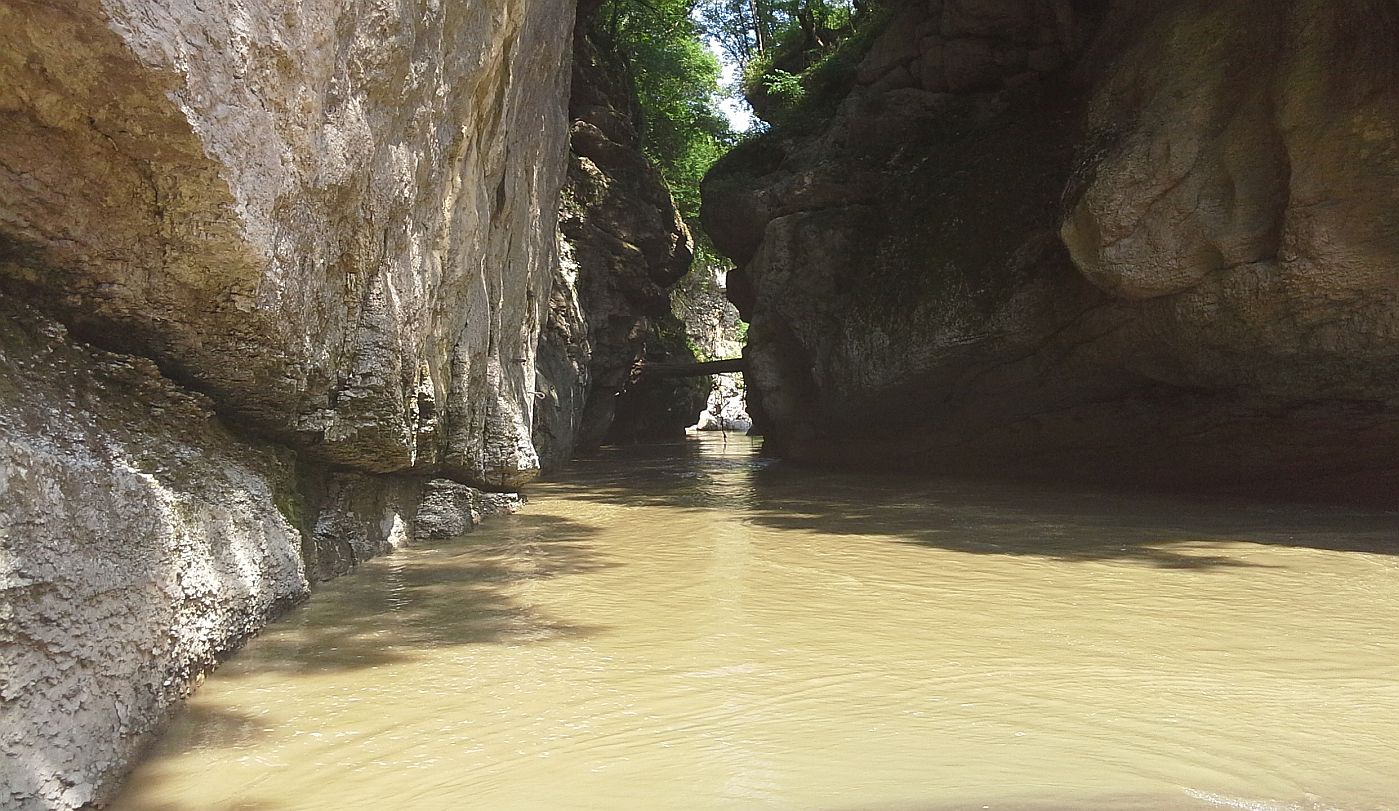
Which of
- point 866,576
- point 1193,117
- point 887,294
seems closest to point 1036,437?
point 887,294

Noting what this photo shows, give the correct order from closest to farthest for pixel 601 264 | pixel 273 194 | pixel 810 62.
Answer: pixel 273 194, pixel 601 264, pixel 810 62

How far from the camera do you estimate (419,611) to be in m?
5.15

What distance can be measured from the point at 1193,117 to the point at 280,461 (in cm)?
877

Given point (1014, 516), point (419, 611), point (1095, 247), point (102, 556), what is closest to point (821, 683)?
point (419, 611)

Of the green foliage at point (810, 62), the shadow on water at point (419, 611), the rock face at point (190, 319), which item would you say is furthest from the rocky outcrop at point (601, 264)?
the rock face at point (190, 319)

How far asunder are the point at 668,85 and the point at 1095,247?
1713 centimetres

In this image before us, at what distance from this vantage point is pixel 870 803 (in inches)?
99.3

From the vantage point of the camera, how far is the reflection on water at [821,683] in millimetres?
2734

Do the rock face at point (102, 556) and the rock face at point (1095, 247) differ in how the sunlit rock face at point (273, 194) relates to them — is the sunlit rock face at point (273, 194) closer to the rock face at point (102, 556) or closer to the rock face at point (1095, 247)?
the rock face at point (102, 556)

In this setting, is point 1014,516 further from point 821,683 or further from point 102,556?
point 102,556

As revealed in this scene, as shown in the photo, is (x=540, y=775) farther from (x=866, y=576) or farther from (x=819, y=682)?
(x=866, y=576)

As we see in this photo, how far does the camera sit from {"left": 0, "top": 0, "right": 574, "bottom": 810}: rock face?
2889 mm

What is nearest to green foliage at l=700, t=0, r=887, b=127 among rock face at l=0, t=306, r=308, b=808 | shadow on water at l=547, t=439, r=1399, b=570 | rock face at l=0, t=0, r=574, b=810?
shadow on water at l=547, t=439, r=1399, b=570

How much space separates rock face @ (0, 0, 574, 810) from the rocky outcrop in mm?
8928
